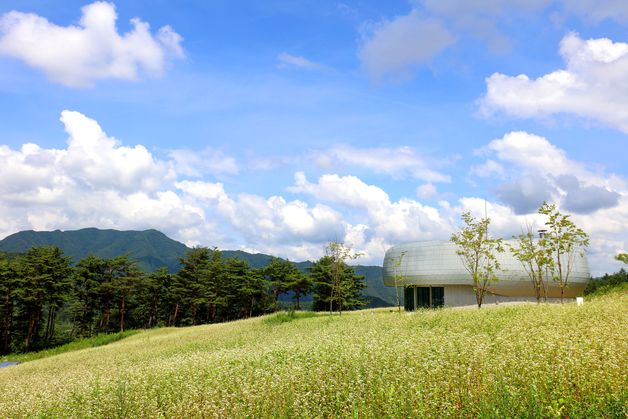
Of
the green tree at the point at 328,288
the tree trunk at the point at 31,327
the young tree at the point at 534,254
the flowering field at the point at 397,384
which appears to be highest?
the young tree at the point at 534,254

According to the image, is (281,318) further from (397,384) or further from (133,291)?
(133,291)

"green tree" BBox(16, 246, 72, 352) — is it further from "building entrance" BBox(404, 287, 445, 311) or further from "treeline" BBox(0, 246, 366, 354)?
"building entrance" BBox(404, 287, 445, 311)

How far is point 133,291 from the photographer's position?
66125 mm

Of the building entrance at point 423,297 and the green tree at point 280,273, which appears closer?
the building entrance at point 423,297

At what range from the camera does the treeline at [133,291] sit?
185 feet

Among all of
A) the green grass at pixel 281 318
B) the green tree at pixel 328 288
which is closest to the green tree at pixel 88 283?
the green tree at pixel 328 288

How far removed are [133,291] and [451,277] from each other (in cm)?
4743

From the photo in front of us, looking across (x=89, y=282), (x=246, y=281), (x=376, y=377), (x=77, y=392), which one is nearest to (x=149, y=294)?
(x=89, y=282)

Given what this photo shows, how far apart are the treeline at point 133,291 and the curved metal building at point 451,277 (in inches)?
331

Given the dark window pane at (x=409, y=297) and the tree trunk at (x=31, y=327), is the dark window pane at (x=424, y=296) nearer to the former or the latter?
the dark window pane at (x=409, y=297)

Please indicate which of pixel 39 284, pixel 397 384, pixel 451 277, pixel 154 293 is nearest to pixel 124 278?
pixel 154 293

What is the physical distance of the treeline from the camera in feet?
185

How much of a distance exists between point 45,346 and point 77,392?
58.1 m

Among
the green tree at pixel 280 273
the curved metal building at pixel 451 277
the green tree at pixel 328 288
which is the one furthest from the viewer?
the green tree at pixel 280 273
